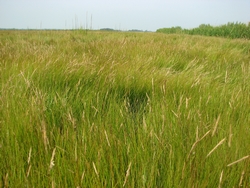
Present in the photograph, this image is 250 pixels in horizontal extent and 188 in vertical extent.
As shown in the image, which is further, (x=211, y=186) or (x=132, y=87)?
(x=132, y=87)

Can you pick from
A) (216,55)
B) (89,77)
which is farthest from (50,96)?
(216,55)

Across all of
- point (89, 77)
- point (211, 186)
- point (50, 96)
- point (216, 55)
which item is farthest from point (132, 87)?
point (216, 55)

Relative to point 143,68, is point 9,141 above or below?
below

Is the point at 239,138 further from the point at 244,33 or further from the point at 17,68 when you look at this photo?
the point at 244,33

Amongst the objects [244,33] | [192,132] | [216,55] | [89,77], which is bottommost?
[192,132]

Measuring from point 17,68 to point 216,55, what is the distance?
3.04 metres

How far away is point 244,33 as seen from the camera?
1948cm

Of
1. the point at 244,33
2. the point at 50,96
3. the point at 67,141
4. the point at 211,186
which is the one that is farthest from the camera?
the point at 244,33

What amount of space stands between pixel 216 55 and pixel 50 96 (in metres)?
2.94

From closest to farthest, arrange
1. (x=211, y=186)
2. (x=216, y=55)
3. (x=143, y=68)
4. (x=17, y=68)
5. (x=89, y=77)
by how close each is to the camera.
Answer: (x=211, y=186) < (x=89, y=77) < (x=17, y=68) < (x=143, y=68) < (x=216, y=55)

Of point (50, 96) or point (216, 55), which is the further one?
point (216, 55)

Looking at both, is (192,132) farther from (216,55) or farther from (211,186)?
(216,55)

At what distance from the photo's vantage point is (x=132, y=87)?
1757 mm

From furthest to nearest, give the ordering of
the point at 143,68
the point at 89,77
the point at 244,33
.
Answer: the point at 244,33, the point at 143,68, the point at 89,77
